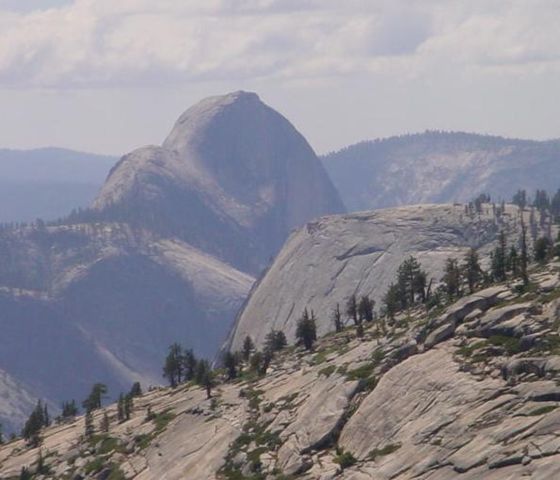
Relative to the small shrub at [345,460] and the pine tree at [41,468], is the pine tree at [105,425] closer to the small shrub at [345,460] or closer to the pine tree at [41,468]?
the pine tree at [41,468]

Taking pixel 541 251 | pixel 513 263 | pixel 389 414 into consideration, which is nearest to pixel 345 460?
pixel 389 414

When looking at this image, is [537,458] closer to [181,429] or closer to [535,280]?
[535,280]

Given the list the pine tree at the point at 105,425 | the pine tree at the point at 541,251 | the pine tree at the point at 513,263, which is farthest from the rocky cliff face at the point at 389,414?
the pine tree at the point at 541,251

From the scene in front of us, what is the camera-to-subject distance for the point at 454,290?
187 metres

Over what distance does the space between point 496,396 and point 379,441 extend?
15.1 metres

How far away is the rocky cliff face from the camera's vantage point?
119125 mm

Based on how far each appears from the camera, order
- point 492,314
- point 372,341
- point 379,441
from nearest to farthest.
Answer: point 379,441 < point 492,314 < point 372,341

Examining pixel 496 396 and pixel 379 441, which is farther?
pixel 379 441

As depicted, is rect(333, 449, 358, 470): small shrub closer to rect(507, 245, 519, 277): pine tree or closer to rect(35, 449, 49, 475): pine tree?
rect(507, 245, 519, 277): pine tree

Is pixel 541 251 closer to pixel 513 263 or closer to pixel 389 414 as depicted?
pixel 513 263

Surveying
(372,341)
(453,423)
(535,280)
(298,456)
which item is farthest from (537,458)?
(372,341)

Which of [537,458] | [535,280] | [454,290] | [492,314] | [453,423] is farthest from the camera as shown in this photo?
[454,290]

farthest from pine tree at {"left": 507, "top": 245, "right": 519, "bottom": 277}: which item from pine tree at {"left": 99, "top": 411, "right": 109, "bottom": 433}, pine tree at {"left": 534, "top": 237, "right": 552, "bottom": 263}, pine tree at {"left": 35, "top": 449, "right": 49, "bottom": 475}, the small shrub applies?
pine tree at {"left": 35, "top": 449, "right": 49, "bottom": 475}

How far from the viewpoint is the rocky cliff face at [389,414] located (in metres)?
119
